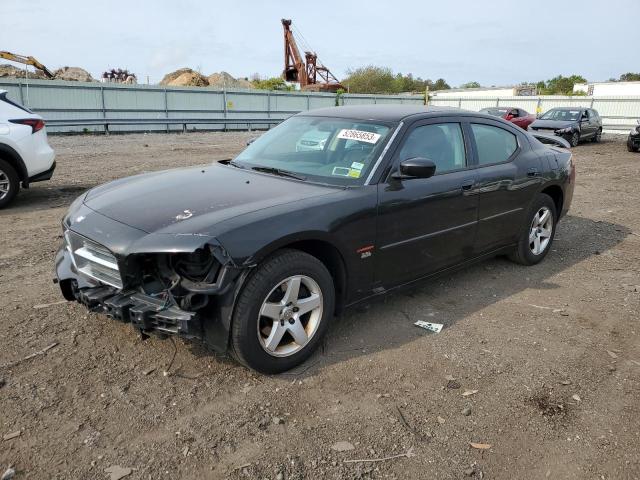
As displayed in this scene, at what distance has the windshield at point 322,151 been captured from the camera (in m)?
3.80

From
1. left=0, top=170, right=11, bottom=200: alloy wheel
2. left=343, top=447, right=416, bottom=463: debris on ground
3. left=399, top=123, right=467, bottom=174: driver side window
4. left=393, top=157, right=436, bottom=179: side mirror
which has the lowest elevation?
left=343, top=447, right=416, bottom=463: debris on ground

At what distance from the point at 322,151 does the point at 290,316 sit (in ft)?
4.86

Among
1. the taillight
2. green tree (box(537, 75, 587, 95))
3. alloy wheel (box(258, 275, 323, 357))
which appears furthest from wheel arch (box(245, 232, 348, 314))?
green tree (box(537, 75, 587, 95))

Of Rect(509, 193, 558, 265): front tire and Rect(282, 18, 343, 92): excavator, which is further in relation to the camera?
Rect(282, 18, 343, 92): excavator

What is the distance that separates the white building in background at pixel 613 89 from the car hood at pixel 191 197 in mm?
46796

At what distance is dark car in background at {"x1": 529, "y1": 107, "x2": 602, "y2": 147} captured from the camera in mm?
20194

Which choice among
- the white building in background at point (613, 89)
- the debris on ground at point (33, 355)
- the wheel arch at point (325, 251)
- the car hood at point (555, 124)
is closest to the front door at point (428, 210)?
the wheel arch at point (325, 251)

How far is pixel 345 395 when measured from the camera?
10.1 feet

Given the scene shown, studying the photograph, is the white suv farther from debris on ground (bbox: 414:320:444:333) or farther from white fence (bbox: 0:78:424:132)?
white fence (bbox: 0:78:424:132)

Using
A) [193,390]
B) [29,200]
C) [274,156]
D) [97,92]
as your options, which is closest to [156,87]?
[97,92]

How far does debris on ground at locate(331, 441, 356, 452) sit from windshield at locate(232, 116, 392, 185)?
5.77 feet

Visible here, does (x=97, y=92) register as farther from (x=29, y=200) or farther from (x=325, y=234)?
(x=325, y=234)

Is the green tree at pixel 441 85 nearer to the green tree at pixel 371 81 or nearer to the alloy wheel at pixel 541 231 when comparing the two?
Answer: the green tree at pixel 371 81

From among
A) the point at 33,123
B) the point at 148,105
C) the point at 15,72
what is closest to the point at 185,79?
the point at 15,72
